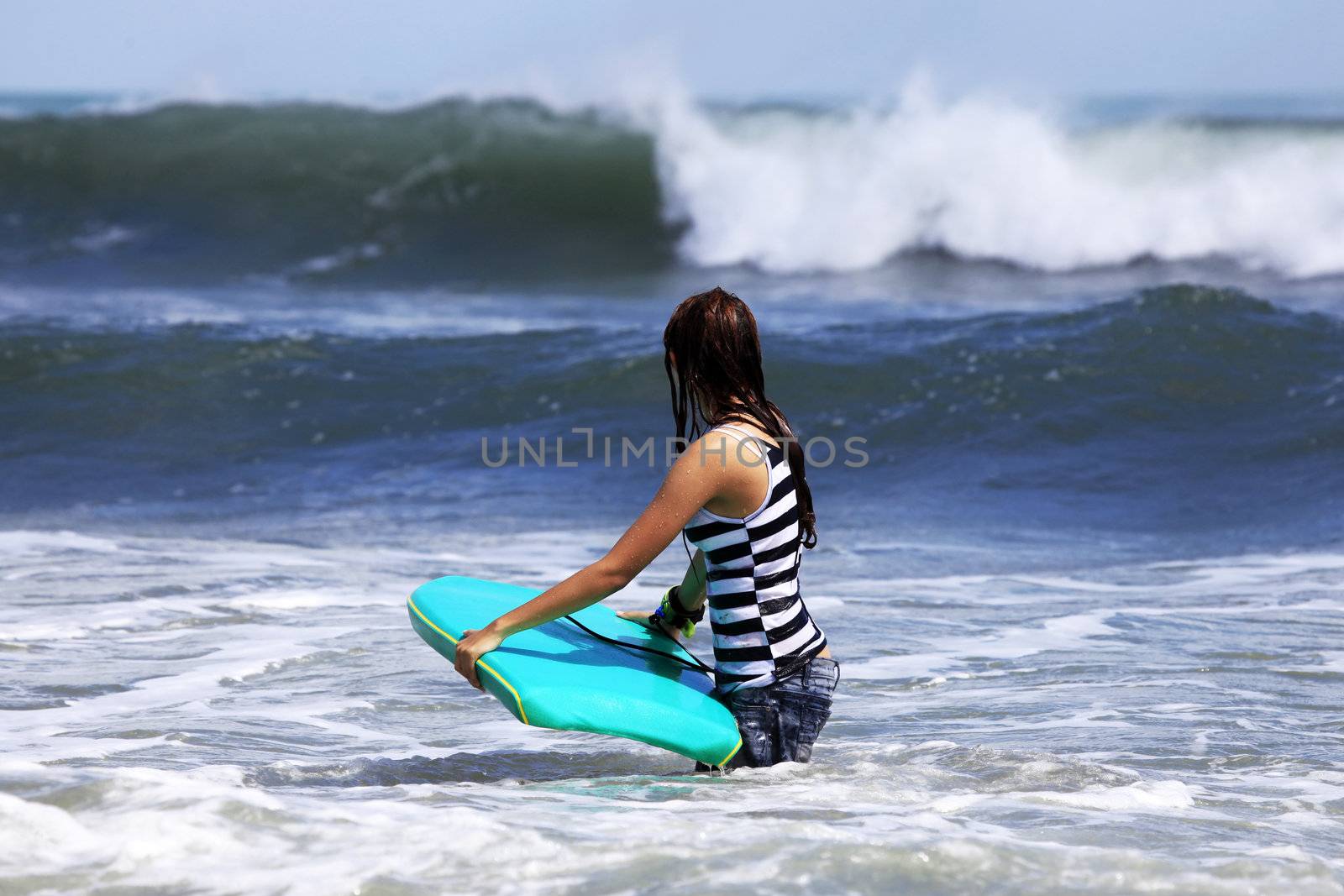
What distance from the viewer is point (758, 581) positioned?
9.63 ft

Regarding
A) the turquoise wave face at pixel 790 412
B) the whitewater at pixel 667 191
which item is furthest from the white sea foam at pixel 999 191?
the turquoise wave face at pixel 790 412

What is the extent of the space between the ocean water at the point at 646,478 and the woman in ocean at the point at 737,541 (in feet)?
A: 0.67

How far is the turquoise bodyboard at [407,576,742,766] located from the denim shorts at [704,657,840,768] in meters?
0.03

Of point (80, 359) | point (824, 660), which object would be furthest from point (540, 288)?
point (824, 660)

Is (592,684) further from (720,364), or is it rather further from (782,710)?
(720,364)

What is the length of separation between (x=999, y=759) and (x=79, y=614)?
3659 mm

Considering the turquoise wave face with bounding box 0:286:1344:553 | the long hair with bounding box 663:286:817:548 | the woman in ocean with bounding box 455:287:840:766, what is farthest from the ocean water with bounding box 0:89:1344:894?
the long hair with bounding box 663:286:817:548

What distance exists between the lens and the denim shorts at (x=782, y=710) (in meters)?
3.04

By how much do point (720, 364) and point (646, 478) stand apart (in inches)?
244

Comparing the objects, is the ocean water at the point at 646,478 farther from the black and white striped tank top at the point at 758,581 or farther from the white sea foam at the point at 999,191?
the black and white striped tank top at the point at 758,581

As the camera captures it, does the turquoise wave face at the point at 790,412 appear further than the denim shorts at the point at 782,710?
Yes

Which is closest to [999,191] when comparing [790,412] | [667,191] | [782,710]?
[667,191]

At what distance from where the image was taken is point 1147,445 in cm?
914

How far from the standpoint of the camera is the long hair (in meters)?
2.84
